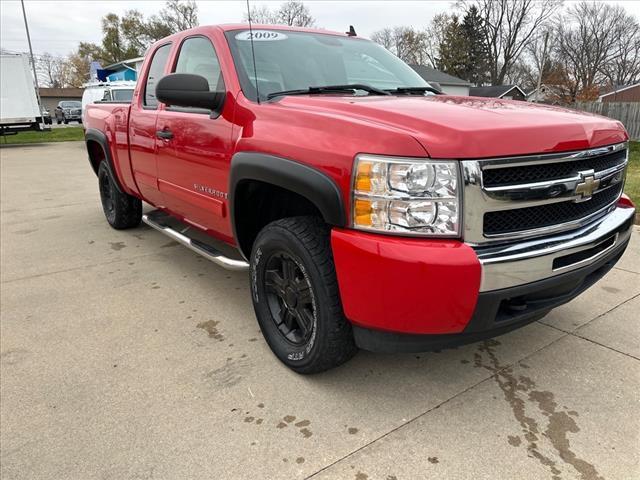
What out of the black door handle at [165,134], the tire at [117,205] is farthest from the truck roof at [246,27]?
the tire at [117,205]

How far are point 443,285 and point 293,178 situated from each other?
86 cm

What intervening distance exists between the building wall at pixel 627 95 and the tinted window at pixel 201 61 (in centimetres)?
5641

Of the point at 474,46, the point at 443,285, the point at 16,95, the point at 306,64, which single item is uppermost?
the point at 474,46

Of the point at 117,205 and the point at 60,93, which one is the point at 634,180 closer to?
the point at 117,205

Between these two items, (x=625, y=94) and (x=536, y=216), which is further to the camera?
(x=625, y=94)

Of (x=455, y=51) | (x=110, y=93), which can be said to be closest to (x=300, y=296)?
(x=110, y=93)

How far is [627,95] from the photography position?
50.2 metres

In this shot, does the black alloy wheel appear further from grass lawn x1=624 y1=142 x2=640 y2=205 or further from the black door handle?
grass lawn x1=624 y1=142 x2=640 y2=205

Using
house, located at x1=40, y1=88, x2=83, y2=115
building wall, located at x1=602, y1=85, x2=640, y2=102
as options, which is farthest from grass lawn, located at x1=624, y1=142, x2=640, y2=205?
house, located at x1=40, y1=88, x2=83, y2=115

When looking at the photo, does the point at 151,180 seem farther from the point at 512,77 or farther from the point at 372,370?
the point at 512,77

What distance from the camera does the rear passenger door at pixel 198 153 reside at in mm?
2994

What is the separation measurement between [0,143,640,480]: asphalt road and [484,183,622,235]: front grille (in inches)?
35.9

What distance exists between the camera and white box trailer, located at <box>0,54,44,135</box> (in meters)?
18.1

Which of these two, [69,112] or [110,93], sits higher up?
[110,93]
